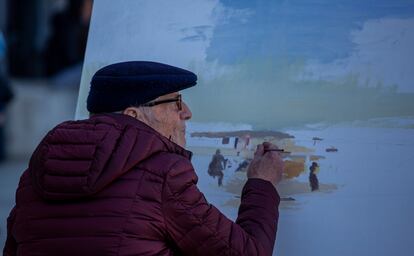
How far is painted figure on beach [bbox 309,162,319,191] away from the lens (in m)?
2.55

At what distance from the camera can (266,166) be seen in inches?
94.5

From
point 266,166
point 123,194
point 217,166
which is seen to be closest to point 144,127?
point 123,194

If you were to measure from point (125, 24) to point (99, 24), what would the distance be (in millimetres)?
102

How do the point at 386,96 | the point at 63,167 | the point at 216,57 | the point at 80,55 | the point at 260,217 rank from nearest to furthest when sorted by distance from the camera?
the point at 63,167
the point at 260,217
the point at 386,96
the point at 216,57
the point at 80,55

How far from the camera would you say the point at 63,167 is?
2037 millimetres

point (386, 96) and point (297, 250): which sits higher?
point (386, 96)

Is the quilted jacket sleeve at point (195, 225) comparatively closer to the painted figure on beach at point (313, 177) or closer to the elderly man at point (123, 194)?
the elderly man at point (123, 194)

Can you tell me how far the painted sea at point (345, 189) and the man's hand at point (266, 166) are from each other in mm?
126

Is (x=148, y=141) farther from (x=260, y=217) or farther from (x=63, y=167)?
(x=260, y=217)

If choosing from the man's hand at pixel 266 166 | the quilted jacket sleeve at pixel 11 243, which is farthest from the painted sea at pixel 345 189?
the quilted jacket sleeve at pixel 11 243

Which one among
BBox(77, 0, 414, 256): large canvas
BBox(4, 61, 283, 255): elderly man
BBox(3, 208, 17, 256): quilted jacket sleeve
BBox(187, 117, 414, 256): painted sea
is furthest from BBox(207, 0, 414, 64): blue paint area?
BBox(3, 208, 17, 256): quilted jacket sleeve

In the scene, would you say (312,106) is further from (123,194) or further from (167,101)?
(123,194)

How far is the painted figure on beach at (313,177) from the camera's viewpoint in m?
2.55

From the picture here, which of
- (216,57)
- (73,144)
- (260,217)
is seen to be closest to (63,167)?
(73,144)
